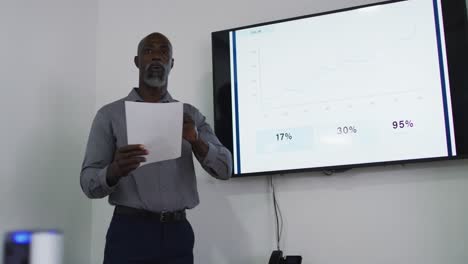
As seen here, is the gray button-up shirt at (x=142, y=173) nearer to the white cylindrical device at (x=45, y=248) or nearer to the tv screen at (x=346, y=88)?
the tv screen at (x=346, y=88)

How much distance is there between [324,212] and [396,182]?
0.35 meters

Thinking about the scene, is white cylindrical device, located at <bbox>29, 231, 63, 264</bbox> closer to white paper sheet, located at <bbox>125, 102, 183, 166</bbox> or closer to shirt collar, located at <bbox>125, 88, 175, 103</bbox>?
white paper sheet, located at <bbox>125, 102, 183, 166</bbox>

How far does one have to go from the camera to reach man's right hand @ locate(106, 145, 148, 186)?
137cm

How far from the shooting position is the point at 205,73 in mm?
2410

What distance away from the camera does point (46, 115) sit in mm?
2139

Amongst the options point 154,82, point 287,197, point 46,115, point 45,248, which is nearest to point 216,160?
point 154,82

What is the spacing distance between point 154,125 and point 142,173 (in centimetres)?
31

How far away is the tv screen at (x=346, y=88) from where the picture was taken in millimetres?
1889

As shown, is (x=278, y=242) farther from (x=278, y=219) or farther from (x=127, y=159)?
(x=127, y=159)

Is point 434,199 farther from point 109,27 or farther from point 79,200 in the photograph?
point 109,27

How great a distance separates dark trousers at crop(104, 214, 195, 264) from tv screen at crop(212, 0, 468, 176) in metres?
0.65

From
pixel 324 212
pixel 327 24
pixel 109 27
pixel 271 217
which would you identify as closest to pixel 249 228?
pixel 271 217

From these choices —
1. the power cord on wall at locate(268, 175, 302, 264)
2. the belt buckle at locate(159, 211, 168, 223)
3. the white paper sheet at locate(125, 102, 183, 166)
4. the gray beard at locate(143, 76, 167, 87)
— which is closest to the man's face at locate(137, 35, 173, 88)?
the gray beard at locate(143, 76, 167, 87)

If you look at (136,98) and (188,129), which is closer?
(188,129)
